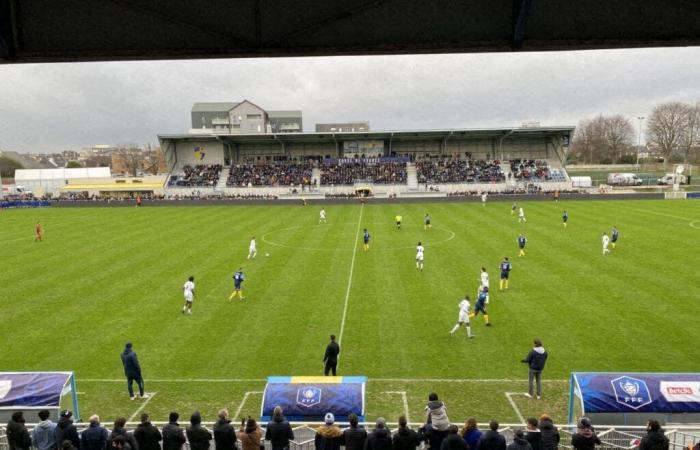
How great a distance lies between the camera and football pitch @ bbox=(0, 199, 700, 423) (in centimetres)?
1228

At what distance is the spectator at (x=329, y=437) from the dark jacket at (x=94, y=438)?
3.23 metres

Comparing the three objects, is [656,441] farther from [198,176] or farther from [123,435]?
[198,176]

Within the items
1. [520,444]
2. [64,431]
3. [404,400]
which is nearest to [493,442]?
[520,444]

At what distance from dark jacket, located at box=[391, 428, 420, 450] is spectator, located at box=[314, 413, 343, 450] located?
0.98 metres

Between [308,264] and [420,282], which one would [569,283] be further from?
[308,264]

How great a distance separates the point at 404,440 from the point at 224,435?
2692mm

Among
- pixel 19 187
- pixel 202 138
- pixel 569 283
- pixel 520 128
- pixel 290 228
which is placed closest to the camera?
pixel 569 283

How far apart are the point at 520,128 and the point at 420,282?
183 feet

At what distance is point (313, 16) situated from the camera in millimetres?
7172

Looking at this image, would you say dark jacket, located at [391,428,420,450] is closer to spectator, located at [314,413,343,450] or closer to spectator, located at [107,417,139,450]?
spectator, located at [314,413,343,450]

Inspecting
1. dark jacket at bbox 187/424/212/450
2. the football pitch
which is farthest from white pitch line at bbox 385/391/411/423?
dark jacket at bbox 187/424/212/450

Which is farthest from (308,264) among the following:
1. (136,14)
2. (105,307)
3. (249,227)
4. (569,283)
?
(136,14)

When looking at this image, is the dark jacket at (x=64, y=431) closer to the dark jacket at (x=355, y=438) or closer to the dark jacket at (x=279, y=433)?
the dark jacket at (x=279, y=433)

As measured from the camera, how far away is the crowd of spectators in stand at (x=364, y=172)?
2847 inches
